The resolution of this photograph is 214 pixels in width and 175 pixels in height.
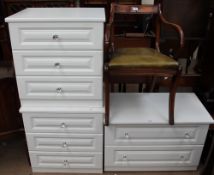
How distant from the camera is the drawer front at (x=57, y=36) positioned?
1.17 meters

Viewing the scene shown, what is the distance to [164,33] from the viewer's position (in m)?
1.76

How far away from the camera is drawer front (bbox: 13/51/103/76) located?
1235 mm

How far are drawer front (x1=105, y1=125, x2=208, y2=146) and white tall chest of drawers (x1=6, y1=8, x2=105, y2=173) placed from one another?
10 cm

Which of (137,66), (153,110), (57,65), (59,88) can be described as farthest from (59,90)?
(153,110)

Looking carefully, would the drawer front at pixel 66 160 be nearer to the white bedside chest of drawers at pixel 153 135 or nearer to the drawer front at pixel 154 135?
the white bedside chest of drawers at pixel 153 135

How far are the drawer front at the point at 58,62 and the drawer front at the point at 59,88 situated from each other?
4 centimetres

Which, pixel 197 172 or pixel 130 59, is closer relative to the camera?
pixel 130 59

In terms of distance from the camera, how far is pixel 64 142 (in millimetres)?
1508

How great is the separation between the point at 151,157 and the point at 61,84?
2.63 ft

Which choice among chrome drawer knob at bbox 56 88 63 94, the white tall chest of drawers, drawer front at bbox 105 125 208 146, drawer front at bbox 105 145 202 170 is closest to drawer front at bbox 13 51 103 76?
the white tall chest of drawers

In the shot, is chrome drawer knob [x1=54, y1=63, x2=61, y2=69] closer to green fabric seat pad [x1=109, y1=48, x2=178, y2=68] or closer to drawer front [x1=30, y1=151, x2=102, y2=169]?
green fabric seat pad [x1=109, y1=48, x2=178, y2=68]

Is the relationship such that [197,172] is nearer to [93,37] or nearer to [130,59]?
[130,59]

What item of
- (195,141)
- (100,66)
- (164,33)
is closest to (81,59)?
(100,66)

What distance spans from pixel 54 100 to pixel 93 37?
468 mm
